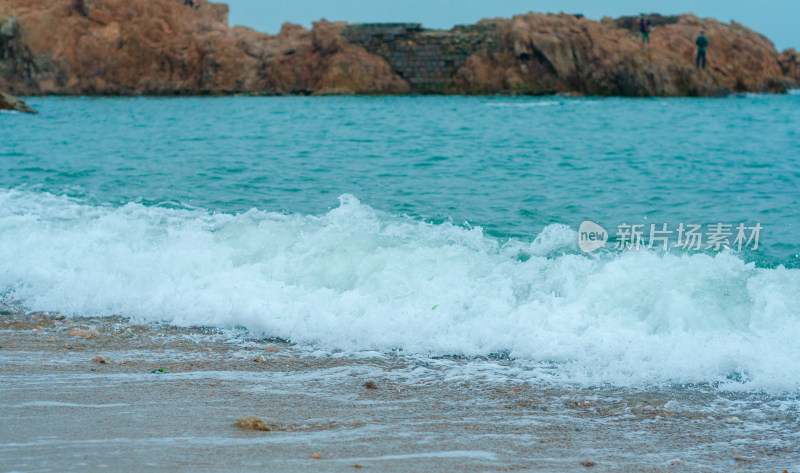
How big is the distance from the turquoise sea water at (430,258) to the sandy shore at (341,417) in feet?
1.45

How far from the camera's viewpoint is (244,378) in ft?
13.5

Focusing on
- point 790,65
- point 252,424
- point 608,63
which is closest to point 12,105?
point 252,424

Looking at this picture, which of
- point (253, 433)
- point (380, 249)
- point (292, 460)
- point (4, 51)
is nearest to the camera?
point (292, 460)

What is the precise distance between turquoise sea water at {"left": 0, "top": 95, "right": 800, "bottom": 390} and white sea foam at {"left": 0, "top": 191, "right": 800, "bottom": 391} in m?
0.02

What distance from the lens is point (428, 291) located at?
5539 millimetres

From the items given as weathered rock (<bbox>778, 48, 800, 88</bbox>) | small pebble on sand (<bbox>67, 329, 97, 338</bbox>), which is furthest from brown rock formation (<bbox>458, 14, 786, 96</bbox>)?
small pebble on sand (<bbox>67, 329, 97, 338</bbox>)

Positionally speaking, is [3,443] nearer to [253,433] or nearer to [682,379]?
[253,433]

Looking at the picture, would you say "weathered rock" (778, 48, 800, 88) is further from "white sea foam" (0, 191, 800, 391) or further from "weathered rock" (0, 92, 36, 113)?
"white sea foam" (0, 191, 800, 391)

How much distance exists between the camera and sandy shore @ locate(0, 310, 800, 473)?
301 centimetres

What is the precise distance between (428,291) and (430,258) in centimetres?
66

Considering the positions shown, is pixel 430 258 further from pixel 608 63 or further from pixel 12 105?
pixel 608 63

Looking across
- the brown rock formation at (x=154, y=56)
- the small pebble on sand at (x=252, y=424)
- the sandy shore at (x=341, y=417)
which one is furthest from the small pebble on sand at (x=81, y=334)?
the brown rock formation at (x=154, y=56)

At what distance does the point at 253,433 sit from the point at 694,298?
3.46m

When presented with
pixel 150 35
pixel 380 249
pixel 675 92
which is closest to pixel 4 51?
pixel 150 35
